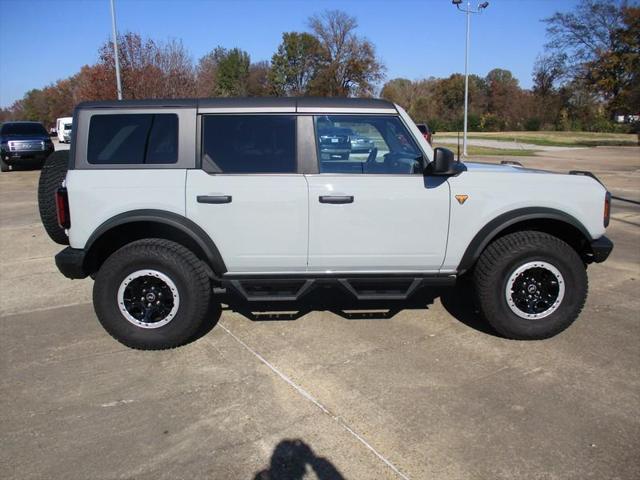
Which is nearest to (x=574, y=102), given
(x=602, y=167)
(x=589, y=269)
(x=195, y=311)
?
(x=602, y=167)

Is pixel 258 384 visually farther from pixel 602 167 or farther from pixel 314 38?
pixel 314 38

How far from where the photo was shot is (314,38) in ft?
204

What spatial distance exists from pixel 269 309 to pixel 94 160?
1.99 m

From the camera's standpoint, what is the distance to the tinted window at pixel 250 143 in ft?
13.4

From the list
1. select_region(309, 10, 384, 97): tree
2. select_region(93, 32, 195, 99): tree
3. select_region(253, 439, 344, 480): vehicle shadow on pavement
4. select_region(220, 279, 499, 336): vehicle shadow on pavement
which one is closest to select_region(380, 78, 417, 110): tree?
select_region(309, 10, 384, 97): tree

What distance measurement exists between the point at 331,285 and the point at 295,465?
5.42 feet

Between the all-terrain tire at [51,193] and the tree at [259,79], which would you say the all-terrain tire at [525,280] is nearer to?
the all-terrain tire at [51,193]

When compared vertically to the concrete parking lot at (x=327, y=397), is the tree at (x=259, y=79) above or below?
above

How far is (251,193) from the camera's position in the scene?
402cm

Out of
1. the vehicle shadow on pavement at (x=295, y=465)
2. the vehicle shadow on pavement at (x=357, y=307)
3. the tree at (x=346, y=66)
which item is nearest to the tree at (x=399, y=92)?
the tree at (x=346, y=66)

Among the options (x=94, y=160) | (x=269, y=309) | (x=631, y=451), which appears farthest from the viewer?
(x=269, y=309)

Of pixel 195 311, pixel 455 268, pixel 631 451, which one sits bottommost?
pixel 631 451

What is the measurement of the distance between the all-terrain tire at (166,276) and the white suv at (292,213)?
0.04ft

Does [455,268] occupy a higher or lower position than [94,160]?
lower
